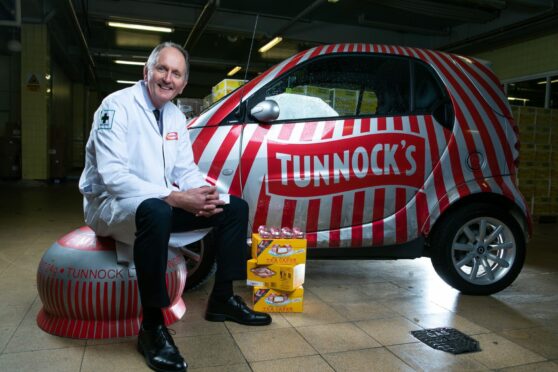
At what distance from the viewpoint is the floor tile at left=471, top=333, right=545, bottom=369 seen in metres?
2.10

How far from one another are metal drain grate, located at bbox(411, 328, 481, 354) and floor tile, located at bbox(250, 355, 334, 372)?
607 mm

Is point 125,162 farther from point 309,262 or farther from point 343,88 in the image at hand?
point 309,262

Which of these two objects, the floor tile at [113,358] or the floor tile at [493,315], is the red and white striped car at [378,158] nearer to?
the floor tile at [493,315]

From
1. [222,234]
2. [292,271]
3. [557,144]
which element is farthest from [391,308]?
[557,144]

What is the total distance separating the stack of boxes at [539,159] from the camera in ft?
23.1

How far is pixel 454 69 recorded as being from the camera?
10.5 feet

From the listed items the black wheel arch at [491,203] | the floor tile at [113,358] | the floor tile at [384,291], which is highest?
the black wheel arch at [491,203]

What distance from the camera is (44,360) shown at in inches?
78.1

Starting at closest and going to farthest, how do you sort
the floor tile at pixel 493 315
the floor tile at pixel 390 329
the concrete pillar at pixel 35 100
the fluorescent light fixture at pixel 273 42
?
the floor tile at pixel 390 329 → the floor tile at pixel 493 315 → the concrete pillar at pixel 35 100 → the fluorescent light fixture at pixel 273 42

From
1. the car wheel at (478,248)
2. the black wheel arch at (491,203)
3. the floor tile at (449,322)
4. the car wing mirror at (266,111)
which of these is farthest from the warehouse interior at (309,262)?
the black wheel arch at (491,203)

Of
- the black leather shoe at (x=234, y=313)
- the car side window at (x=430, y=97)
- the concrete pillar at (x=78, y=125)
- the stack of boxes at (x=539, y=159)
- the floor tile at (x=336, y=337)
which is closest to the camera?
the floor tile at (x=336, y=337)

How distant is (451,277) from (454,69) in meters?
1.42

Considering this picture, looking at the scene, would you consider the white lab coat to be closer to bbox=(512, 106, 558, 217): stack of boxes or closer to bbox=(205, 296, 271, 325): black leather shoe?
bbox=(205, 296, 271, 325): black leather shoe

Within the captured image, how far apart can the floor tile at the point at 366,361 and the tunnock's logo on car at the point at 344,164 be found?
3.42 ft
